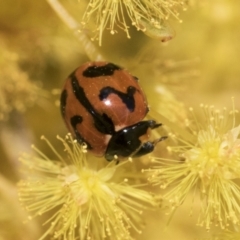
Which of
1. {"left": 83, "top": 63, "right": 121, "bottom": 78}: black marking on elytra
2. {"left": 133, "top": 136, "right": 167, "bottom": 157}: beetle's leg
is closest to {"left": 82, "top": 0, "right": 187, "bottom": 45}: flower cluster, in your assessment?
{"left": 83, "top": 63, "right": 121, "bottom": 78}: black marking on elytra

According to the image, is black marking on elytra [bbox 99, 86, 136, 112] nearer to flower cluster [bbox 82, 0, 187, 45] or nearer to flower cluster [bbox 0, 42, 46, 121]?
flower cluster [bbox 82, 0, 187, 45]

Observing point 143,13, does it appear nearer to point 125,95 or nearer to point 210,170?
point 125,95

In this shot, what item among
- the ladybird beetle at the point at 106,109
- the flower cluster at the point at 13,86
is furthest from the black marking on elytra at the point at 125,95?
the flower cluster at the point at 13,86

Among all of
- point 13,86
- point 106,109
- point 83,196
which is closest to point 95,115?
point 106,109

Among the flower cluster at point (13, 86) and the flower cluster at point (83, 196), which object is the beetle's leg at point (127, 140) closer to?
the flower cluster at point (83, 196)

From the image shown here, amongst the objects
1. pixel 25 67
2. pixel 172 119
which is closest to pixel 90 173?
pixel 172 119

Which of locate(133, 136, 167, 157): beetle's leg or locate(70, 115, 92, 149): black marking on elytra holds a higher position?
locate(70, 115, 92, 149): black marking on elytra

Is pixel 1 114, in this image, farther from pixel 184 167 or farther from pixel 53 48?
pixel 184 167
